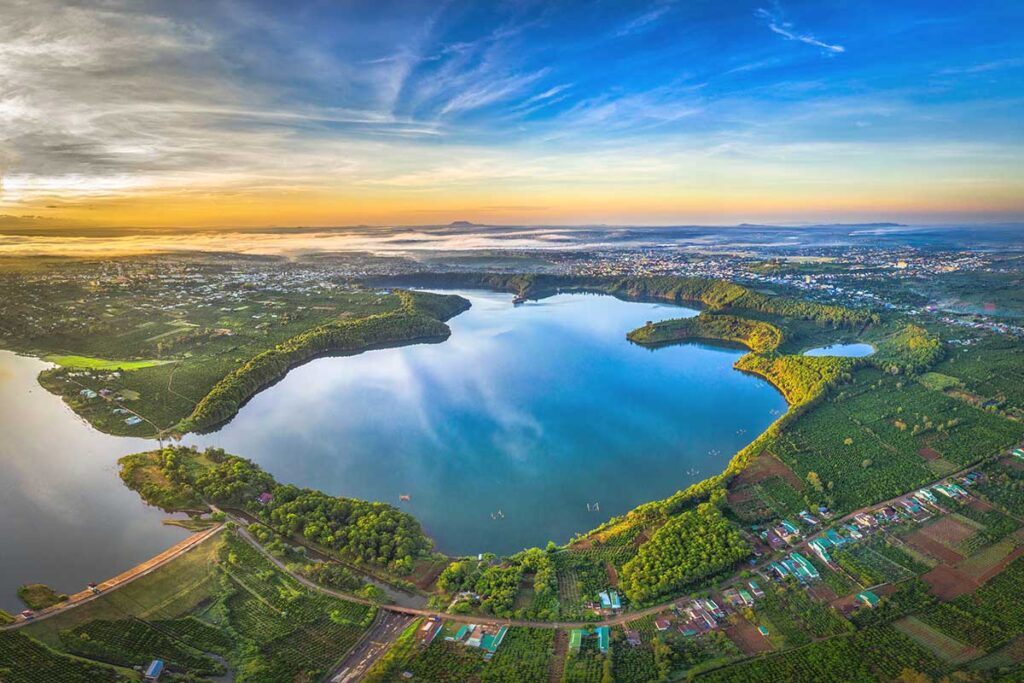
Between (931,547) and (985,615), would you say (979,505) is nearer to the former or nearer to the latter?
(931,547)

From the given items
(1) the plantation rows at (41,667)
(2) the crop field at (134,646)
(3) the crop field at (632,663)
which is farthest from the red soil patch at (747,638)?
(1) the plantation rows at (41,667)

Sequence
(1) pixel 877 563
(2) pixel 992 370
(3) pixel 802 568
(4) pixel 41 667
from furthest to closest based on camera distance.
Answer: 1. (2) pixel 992 370
2. (1) pixel 877 563
3. (3) pixel 802 568
4. (4) pixel 41 667

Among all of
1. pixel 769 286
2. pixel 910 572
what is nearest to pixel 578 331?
pixel 769 286

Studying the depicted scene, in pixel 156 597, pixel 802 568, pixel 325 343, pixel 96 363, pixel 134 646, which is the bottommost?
pixel 802 568

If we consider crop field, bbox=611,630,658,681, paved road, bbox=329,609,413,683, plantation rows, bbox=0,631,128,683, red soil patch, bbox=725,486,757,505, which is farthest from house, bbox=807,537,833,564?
plantation rows, bbox=0,631,128,683

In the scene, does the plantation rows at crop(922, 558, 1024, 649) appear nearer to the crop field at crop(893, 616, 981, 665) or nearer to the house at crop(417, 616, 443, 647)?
the crop field at crop(893, 616, 981, 665)

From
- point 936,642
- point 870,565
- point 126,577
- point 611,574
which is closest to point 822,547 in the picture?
point 870,565
